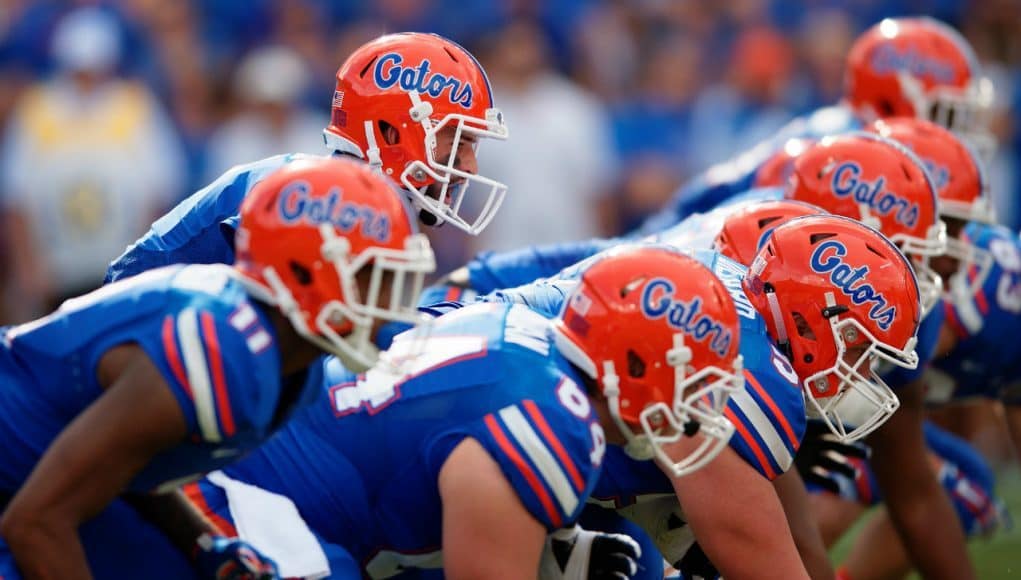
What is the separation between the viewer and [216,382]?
9.66 feet

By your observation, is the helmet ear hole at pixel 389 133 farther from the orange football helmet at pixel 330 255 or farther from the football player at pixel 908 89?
the football player at pixel 908 89

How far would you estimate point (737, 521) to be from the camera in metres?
3.49

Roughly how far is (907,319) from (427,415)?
131 cm

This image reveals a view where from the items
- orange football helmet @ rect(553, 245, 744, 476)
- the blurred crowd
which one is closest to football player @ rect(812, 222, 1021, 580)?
orange football helmet @ rect(553, 245, 744, 476)

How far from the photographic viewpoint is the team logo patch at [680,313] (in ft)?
10.8

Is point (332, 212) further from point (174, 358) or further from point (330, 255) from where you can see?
point (174, 358)

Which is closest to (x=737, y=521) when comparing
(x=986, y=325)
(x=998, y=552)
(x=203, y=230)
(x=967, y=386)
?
(x=203, y=230)

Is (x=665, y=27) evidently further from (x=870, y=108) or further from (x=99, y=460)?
(x=99, y=460)

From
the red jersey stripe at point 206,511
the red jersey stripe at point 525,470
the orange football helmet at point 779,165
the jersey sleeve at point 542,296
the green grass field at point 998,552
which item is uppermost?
the red jersey stripe at point 525,470

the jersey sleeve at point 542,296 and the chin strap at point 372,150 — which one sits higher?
the chin strap at point 372,150

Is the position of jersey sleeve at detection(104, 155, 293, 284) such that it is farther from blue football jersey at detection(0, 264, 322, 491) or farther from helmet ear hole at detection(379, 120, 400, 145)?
blue football jersey at detection(0, 264, 322, 491)

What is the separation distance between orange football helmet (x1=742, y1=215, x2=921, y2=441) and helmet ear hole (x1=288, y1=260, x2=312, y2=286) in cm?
136

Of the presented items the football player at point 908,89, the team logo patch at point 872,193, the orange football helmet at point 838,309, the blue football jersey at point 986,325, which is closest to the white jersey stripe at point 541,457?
the orange football helmet at point 838,309

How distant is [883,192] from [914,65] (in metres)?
1.95
